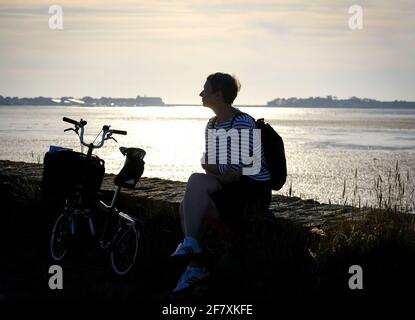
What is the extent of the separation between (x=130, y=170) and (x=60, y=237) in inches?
38.0

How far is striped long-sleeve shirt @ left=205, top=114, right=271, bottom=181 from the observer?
495cm

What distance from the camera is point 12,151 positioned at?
3328 cm

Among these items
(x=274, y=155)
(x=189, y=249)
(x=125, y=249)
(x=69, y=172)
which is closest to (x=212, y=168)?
(x=274, y=155)

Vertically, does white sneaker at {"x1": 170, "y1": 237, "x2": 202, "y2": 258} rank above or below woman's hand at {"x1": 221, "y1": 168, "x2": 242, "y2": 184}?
below

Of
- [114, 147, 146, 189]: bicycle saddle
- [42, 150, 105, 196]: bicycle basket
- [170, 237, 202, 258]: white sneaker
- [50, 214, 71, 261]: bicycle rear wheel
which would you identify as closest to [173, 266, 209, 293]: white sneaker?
[170, 237, 202, 258]: white sneaker

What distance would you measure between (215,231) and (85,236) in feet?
4.00

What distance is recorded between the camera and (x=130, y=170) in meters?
5.58

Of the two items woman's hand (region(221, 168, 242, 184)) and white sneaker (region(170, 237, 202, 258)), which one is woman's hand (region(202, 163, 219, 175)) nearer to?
woman's hand (region(221, 168, 242, 184))

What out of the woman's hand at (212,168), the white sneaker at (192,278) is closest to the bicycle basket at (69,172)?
the woman's hand at (212,168)

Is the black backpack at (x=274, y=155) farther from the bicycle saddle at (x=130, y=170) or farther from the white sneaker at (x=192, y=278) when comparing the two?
the bicycle saddle at (x=130, y=170)

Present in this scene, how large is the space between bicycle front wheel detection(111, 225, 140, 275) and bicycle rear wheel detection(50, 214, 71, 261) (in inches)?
21.7

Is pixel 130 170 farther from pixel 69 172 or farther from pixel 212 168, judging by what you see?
pixel 212 168

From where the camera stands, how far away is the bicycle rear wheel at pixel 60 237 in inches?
240

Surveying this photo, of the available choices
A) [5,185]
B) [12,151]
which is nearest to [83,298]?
[5,185]
